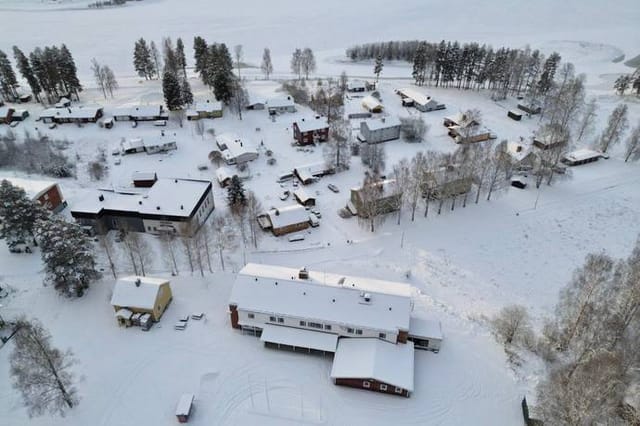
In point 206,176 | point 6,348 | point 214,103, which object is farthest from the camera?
point 214,103

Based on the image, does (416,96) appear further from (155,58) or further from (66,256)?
(66,256)

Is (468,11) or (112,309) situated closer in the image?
(112,309)

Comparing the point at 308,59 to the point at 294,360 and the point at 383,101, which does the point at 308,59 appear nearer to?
the point at 383,101

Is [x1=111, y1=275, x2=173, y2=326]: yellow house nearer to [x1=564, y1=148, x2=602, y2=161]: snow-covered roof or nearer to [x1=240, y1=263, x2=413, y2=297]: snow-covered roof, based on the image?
[x1=240, y1=263, x2=413, y2=297]: snow-covered roof

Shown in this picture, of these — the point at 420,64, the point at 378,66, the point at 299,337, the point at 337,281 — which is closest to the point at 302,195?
the point at 337,281

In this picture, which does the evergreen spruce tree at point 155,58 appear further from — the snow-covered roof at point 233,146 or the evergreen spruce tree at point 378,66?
the evergreen spruce tree at point 378,66

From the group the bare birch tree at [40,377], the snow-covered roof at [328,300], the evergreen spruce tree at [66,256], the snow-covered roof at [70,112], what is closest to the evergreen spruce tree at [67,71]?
the snow-covered roof at [70,112]

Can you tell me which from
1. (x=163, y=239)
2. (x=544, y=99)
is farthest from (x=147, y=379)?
(x=544, y=99)

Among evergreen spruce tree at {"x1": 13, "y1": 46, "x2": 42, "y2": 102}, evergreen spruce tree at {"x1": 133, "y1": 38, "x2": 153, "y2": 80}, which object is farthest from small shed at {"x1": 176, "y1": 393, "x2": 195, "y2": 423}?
evergreen spruce tree at {"x1": 133, "y1": 38, "x2": 153, "y2": 80}
